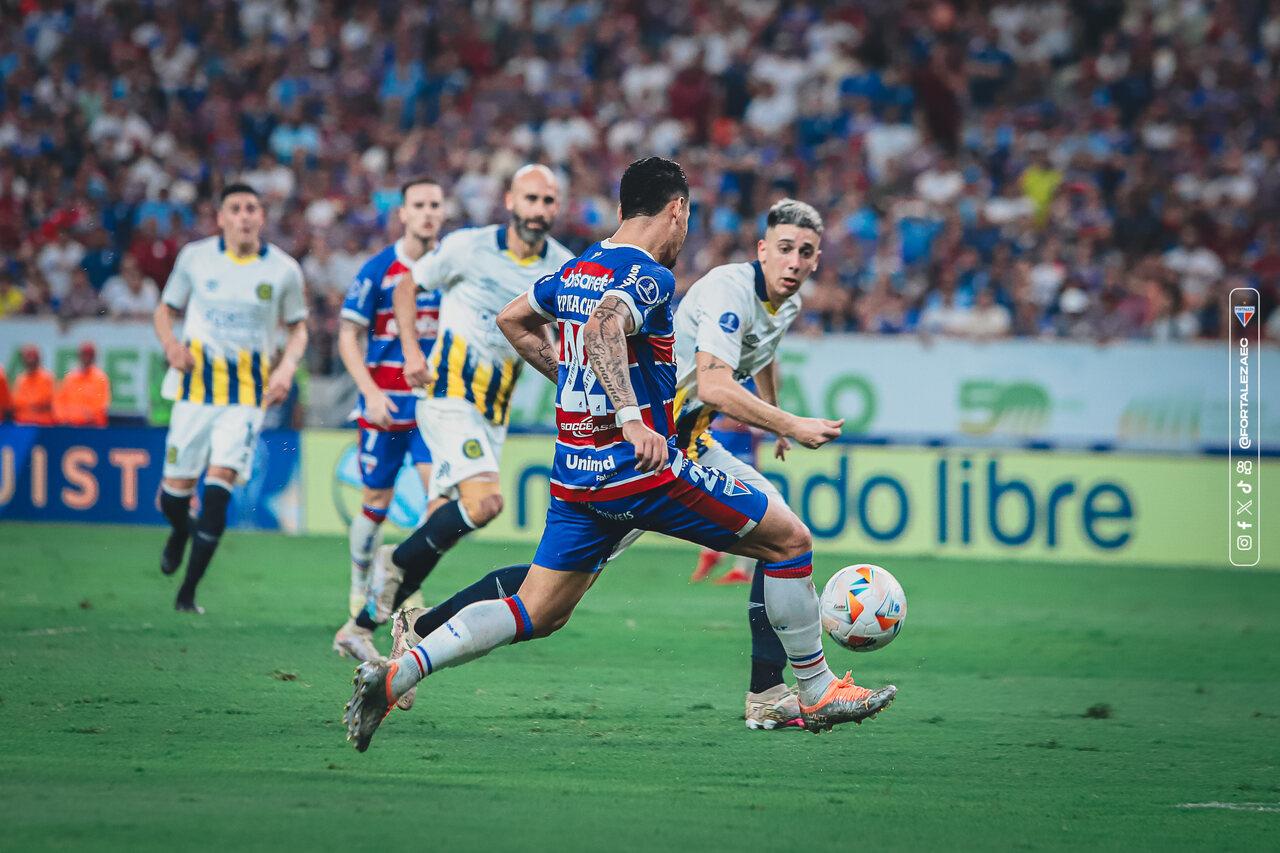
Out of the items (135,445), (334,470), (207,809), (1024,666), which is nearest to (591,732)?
(207,809)

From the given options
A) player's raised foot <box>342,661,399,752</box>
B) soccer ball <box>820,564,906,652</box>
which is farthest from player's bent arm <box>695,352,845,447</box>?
player's raised foot <box>342,661,399,752</box>

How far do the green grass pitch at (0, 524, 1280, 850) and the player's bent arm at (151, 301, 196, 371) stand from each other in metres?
1.63

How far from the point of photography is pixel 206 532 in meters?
11.0

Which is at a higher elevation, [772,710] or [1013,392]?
[1013,392]

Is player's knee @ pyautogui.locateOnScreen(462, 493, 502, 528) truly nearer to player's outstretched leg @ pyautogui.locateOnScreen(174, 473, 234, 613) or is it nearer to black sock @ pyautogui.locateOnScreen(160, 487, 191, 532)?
player's outstretched leg @ pyautogui.locateOnScreen(174, 473, 234, 613)

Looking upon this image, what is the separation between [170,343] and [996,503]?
8.18m

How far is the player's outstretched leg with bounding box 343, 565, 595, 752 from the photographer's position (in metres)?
6.43

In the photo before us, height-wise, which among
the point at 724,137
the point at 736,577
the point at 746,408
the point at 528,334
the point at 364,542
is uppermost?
the point at 724,137

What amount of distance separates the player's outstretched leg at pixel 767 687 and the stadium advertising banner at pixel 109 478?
33.6ft

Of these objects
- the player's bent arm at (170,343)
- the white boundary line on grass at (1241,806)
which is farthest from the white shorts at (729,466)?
the player's bent arm at (170,343)

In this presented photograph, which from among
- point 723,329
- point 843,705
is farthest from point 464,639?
point 723,329

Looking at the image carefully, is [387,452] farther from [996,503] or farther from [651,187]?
[996,503]

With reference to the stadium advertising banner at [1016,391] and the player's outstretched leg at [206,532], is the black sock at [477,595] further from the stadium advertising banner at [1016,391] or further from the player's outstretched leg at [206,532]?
the stadium advertising banner at [1016,391]

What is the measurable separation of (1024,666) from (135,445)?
1061 cm
